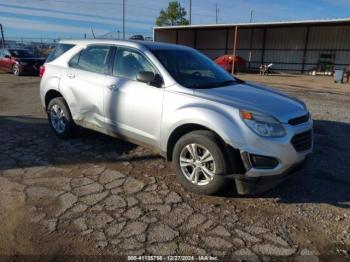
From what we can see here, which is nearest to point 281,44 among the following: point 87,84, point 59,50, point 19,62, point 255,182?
point 19,62

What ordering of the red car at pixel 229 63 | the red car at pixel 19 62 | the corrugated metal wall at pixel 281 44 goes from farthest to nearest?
the corrugated metal wall at pixel 281 44 < the red car at pixel 229 63 < the red car at pixel 19 62

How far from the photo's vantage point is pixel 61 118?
5883mm

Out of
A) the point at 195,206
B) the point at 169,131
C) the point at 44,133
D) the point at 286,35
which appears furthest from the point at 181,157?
the point at 286,35

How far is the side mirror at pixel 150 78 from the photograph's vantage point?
4219 mm

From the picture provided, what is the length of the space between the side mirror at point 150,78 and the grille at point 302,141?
5.85 ft

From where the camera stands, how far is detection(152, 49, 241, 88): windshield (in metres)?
4.39

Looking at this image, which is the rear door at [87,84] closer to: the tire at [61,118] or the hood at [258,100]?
the tire at [61,118]

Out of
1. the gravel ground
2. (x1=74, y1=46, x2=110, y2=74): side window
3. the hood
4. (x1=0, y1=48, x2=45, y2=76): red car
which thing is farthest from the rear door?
(x1=0, y1=48, x2=45, y2=76): red car

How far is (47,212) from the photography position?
3.51m

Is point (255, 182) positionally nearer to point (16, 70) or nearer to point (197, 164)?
point (197, 164)

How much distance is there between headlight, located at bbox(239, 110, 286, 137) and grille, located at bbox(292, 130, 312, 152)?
0.75ft

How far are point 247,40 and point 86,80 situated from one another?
28.5 m

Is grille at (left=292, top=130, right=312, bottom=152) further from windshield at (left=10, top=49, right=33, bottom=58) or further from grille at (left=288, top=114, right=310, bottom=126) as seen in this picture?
windshield at (left=10, top=49, right=33, bottom=58)

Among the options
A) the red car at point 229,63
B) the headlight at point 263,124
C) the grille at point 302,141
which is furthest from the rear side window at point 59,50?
the red car at point 229,63
